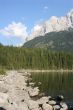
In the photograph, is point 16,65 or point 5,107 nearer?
point 5,107

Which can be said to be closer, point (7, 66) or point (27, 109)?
point (27, 109)

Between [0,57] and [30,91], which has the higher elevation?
[0,57]

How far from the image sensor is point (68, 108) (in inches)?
1682

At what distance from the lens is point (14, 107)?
101 feet

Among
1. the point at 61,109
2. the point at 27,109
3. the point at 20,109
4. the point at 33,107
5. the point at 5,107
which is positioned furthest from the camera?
the point at 61,109

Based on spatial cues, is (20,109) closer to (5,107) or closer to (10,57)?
(5,107)

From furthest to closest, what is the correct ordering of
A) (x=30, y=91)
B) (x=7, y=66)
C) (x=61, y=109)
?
1. (x=7, y=66)
2. (x=30, y=91)
3. (x=61, y=109)

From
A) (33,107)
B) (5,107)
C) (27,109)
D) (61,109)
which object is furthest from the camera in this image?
(61,109)

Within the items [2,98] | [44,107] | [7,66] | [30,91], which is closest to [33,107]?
[44,107]

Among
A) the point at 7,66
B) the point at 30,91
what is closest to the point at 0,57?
the point at 7,66

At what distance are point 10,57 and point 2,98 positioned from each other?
168 meters

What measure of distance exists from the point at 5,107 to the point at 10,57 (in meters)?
169

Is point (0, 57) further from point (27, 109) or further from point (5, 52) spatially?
point (27, 109)

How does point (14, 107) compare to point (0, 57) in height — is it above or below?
below
